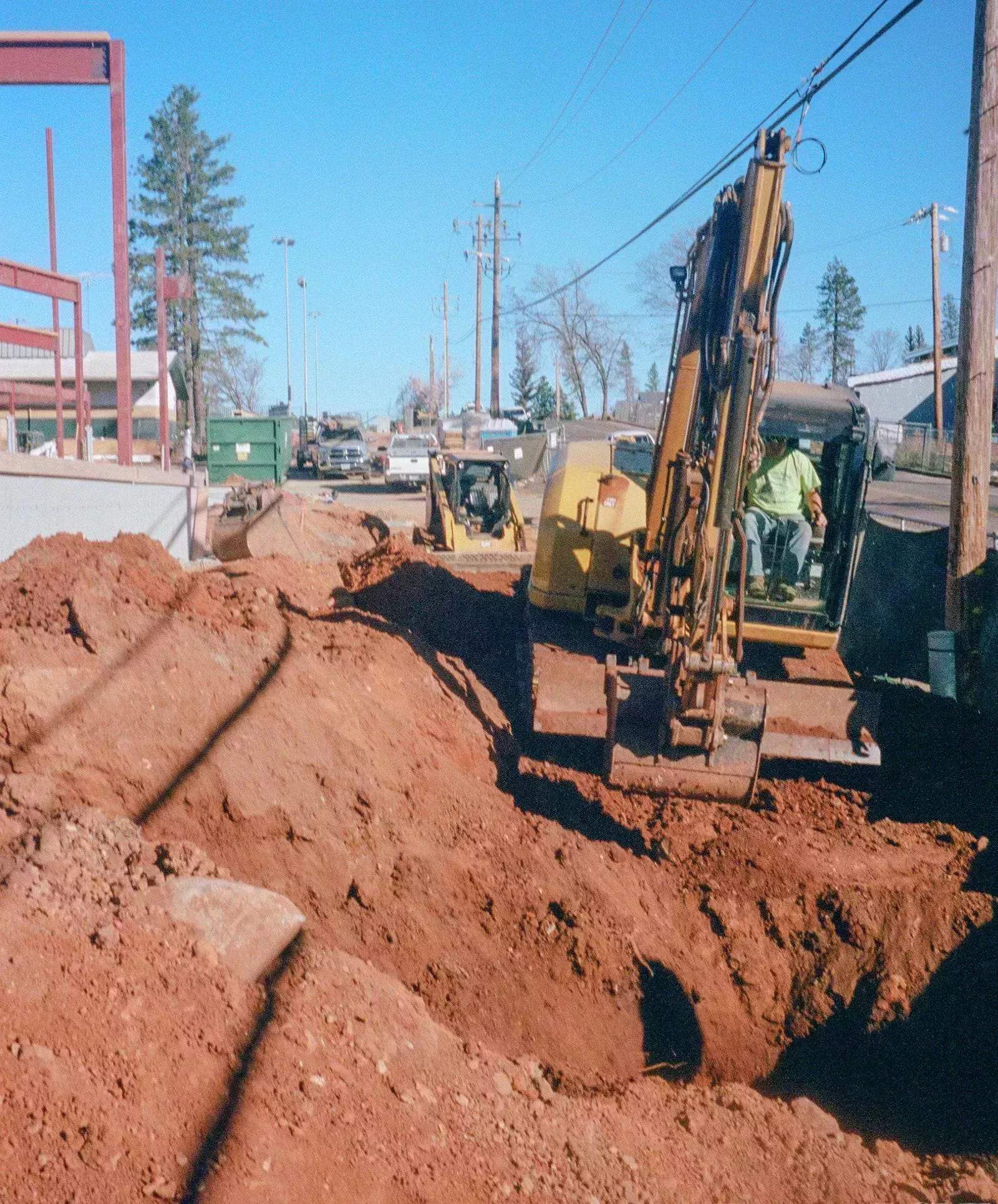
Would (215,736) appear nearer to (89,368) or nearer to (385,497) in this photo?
(385,497)

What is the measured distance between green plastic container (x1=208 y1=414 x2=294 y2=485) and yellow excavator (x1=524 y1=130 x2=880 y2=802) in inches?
879

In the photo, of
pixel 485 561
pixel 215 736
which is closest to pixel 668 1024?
pixel 215 736

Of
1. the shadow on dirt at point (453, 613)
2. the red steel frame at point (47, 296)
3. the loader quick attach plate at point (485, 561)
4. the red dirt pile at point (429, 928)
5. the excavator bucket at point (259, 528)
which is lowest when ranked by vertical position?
the red dirt pile at point (429, 928)

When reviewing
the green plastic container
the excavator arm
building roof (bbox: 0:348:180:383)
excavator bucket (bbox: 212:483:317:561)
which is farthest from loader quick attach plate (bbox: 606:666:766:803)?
building roof (bbox: 0:348:180:383)

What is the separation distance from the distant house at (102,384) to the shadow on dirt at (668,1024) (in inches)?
1507

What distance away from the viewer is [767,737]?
7242 millimetres

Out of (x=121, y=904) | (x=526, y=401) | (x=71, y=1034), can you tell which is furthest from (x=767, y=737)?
(x=526, y=401)

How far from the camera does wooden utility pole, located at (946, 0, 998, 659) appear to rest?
28.0ft

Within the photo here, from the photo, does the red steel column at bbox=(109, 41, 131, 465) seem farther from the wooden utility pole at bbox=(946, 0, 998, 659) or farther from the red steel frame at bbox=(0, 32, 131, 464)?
the wooden utility pole at bbox=(946, 0, 998, 659)

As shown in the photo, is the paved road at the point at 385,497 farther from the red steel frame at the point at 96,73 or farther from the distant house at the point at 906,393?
the distant house at the point at 906,393

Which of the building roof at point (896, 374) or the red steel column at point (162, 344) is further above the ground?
the building roof at point (896, 374)

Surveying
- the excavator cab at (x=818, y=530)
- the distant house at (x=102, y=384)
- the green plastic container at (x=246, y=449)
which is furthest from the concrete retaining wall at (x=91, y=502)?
the distant house at (x=102, y=384)

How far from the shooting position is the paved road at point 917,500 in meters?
24.9

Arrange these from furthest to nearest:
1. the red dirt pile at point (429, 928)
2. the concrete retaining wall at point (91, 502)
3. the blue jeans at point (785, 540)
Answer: the concrete retaining wall at point (91, 502) < the blue jeans at point (785, 540) < the red dirt pile at point (429, 928)
